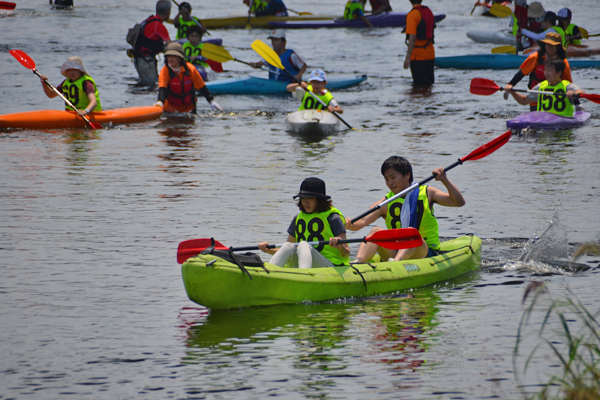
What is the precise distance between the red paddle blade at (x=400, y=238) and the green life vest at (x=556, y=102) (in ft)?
21.8

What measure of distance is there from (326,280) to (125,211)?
3.31 meters

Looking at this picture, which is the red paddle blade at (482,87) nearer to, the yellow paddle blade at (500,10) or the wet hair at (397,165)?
the wet hair at (397,165)

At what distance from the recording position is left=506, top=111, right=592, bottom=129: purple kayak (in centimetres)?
1218

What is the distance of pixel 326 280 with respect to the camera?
18.4 feet

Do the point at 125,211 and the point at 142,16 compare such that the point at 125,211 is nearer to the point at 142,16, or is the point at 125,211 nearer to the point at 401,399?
the point at 401,399

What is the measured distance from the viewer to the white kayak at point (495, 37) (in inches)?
915

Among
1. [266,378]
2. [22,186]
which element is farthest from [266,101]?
[266,378]

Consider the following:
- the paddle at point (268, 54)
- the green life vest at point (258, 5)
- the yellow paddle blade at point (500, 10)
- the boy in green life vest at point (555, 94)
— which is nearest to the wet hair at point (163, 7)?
the paddle at point (268, 54)

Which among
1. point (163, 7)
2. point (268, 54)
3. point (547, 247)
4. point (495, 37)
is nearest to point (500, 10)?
point (495, 37)

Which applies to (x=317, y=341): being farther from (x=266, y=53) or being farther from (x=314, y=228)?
(x=266, y=53)

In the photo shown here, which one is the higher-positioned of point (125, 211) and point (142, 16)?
point (142, 16)

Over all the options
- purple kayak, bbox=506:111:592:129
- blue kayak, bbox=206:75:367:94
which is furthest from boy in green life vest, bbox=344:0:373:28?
purple kayak, bbox=506:111:592:129

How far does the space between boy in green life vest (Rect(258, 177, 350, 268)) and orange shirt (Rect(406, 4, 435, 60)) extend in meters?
10.6

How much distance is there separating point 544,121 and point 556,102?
12.7 inches
